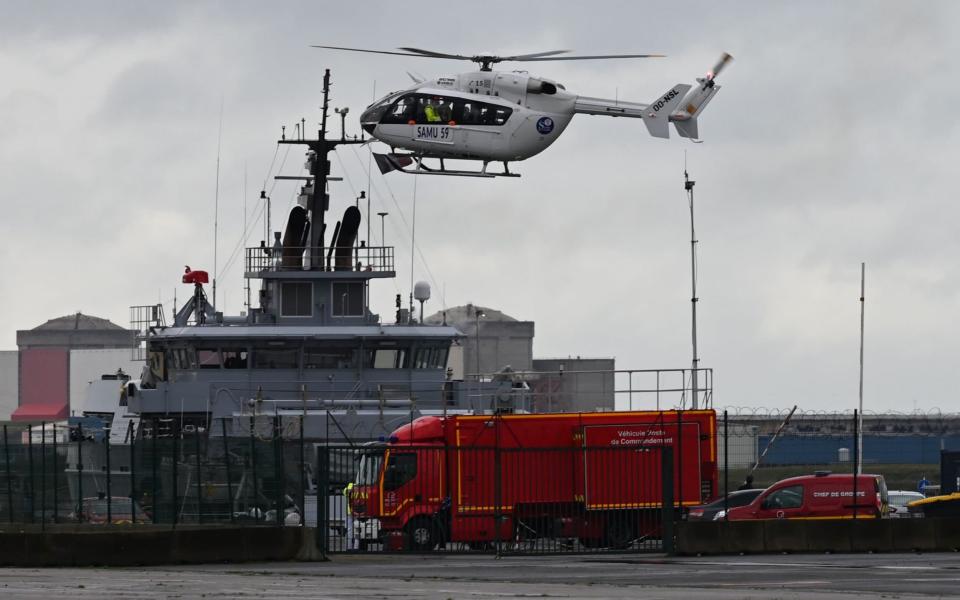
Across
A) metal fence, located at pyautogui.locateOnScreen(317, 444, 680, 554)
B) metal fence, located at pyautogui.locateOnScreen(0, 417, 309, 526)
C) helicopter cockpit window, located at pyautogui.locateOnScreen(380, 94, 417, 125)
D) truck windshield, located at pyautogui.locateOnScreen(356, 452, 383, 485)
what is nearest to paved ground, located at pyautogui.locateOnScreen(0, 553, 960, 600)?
metal fence, located at pyautogui.locateOnScreen(0, 417, 309, 526)

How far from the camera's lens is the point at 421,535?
105 feet

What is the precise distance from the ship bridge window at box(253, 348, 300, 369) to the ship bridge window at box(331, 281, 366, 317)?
2528 millimetres

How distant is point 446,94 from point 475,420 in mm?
18636

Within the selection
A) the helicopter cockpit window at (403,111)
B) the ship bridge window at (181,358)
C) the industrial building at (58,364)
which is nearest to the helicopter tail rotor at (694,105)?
the helicopter cockpit window at (403,111)

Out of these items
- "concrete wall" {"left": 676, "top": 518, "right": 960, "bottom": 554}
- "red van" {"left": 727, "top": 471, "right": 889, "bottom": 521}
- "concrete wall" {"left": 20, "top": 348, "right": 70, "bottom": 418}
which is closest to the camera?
"concrete wall" {"left": 676, "top": 518, "right": 960, "bottom": 554}

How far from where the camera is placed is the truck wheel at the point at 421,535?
102 ft

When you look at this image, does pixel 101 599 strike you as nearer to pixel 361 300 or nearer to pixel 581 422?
pixel 581 422

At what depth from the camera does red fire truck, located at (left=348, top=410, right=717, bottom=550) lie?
102 feet

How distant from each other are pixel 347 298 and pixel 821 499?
1739cm

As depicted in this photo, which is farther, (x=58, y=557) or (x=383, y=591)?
(x=58, y=557)

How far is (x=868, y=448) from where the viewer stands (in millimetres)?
95812

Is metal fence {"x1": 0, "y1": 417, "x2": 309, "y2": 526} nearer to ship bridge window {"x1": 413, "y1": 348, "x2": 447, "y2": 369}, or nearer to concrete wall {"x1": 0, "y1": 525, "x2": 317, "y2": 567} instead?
concrete wall {"x1": 0, "y1": 525, "x2": 317, "y2": 567}

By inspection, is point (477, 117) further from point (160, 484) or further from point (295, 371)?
point (160, 484)

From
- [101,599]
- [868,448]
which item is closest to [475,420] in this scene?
[101,599]
